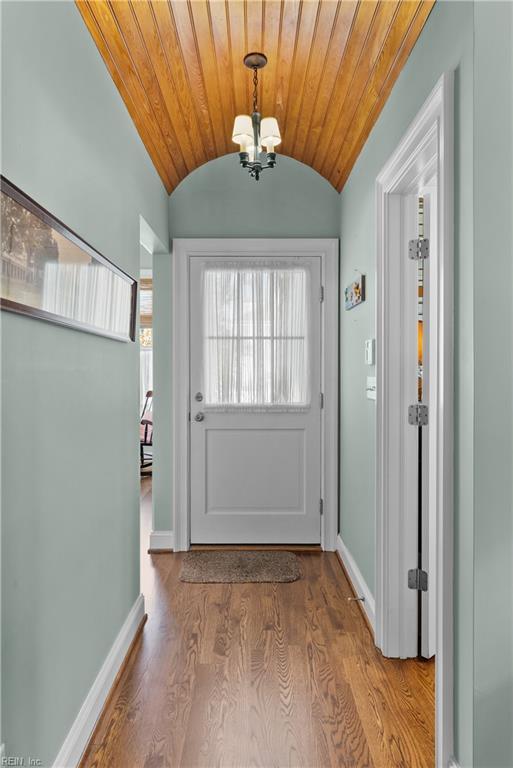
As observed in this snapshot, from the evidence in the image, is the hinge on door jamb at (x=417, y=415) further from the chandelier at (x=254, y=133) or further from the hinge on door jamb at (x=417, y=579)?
the chandelier at (x=254, y=133)

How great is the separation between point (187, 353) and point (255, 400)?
22.4 inches

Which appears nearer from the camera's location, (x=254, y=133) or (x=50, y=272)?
(x=50, y=272)

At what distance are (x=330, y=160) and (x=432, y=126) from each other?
1.65 meters

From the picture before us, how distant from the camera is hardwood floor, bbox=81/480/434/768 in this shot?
5.56 ft

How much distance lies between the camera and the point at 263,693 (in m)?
2.01

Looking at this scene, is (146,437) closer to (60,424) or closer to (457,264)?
(60,424)

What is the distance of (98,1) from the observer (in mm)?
1721

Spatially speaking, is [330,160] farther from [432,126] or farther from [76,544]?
[76,544]

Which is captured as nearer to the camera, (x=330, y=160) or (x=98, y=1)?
(x=98, y=1)

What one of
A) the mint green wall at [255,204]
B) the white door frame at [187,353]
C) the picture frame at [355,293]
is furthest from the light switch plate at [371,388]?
the mint green wall at [255,204]

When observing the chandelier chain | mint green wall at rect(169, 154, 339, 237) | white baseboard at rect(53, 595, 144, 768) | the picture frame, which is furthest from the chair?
the chandelier chain

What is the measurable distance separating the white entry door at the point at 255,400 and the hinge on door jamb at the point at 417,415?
1.39 metres

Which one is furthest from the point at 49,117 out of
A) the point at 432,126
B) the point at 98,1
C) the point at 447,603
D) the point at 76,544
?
the point at 447,603

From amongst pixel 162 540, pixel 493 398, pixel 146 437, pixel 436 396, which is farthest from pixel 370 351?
pixel 146 437
